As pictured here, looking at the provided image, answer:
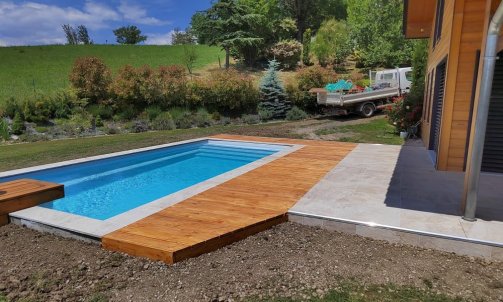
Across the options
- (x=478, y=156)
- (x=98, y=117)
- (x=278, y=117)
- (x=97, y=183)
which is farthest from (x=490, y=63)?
(x=98, y=117)

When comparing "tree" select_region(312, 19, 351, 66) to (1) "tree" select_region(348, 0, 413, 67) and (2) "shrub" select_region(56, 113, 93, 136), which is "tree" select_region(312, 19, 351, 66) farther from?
(2) "shrub" select_region(56, 113, 93, 136)

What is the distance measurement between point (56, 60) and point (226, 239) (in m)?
32.8

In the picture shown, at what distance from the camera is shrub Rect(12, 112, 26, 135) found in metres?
12.8

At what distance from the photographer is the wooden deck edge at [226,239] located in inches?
127

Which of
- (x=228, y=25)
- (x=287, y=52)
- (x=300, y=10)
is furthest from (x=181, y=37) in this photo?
Result: (x=287, y=52)

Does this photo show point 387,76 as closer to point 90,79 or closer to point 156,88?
point 156,88

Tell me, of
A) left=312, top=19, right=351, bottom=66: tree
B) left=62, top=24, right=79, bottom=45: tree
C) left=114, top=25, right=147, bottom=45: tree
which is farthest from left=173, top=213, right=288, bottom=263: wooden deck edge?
left=62, top=24, right=79, bottom=45: tree

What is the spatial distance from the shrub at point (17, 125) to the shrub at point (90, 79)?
3.03 metres

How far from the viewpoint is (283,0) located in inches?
1478


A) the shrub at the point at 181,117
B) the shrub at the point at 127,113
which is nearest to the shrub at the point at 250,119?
the shrub at the point at 181,117

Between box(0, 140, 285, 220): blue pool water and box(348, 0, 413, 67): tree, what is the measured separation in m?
21.3

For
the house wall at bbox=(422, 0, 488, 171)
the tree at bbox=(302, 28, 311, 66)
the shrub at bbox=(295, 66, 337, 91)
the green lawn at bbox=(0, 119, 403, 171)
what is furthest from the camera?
the tree at bbox=(302, 28, 311, 66)

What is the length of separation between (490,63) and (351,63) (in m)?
29.3

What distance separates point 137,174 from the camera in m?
7.71
